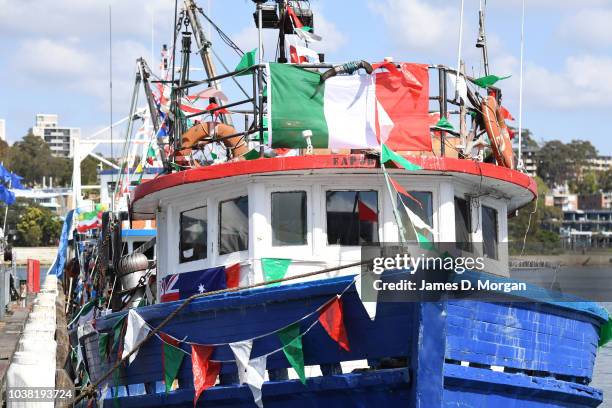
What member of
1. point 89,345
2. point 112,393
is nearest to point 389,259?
point 112,393

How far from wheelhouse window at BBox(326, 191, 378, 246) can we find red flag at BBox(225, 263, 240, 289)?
0.99 m

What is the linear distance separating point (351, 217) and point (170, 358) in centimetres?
230

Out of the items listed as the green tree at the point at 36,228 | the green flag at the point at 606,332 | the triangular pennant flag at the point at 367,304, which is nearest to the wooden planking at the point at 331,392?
the triangular pennant flag at the point at 367,304

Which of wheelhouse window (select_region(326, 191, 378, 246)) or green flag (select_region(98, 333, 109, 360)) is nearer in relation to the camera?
wheelhouse window (select_region(326, 191, 378, 246))

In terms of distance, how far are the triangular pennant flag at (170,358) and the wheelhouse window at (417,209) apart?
2.58 m

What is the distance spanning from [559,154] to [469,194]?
172877mm

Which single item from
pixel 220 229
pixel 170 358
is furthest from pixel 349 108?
pixel 170 358

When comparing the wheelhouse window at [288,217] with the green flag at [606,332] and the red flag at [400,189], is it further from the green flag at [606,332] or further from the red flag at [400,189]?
the green flag at [606,332]

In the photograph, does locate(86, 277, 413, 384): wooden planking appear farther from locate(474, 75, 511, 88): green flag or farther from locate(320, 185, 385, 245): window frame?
locate(474, 75, 511, 88): green flag

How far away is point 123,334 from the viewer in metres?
12.0

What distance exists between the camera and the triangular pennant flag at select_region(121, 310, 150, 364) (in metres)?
11.6

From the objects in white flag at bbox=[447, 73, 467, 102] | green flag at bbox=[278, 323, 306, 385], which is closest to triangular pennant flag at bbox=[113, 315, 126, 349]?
green flag at bbox=[278, 323, 306, 385]

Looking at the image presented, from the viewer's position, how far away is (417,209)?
11820 mm

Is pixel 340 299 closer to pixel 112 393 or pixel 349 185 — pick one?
pixel 349 185
